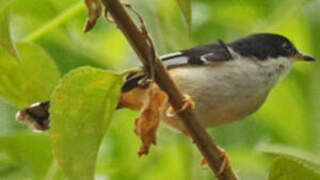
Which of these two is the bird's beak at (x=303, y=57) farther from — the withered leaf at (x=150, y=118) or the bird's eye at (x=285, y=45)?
the withered leaf at (x=150, y=118)

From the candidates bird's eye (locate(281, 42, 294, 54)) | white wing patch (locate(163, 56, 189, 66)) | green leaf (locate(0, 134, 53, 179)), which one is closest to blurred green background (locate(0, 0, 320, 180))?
green leaf (locate(0, 134, 53, 179))

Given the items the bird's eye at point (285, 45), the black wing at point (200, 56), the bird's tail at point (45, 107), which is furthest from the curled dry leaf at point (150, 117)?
the bird's eye at point (285, 45)

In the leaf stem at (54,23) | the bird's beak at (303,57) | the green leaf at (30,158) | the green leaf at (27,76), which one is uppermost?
the green leaf at (27,76)

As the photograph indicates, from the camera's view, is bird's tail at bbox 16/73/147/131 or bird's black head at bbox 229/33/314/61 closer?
bird's tail at bbox 16/73/147/131

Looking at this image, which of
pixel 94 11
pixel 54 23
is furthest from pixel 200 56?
pixel 94 11

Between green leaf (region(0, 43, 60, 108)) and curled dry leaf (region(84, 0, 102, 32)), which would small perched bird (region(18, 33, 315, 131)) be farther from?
curled dry leaf (region(84, 0, 102, 32))

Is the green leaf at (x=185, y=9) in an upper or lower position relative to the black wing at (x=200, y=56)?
upper
